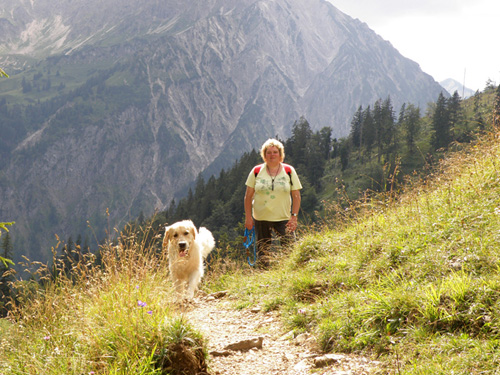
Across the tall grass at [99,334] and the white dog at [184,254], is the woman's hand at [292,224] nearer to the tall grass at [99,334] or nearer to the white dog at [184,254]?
the white dog at [184,254]

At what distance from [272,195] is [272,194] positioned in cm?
2

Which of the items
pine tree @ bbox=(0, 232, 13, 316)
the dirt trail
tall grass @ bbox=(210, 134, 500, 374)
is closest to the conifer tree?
pine tree @ bbox=(0, 232, 13, 316)

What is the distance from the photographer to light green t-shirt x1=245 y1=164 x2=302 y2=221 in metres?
7.75

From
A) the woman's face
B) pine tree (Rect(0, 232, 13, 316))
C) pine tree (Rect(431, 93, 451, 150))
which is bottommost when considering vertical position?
pine tree (Rect(0, 232, 13, 316))

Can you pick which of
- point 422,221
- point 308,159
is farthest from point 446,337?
point 308,159

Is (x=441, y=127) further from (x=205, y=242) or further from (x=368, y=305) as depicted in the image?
(x=368, y=305)

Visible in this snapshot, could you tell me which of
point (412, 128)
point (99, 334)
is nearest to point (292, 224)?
point (99, 334)

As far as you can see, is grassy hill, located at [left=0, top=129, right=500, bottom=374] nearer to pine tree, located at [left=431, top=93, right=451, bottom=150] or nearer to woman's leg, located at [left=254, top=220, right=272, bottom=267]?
woman's leg, located at [left=254, top=220, right=272, bottom=267]

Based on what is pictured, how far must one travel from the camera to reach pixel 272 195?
778 centimetres

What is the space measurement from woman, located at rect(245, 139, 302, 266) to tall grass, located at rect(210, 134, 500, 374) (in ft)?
3.13

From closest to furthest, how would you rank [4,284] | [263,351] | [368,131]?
[263,351] < [4,284] < [368,131]

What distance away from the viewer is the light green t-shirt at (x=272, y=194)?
25.4 ft

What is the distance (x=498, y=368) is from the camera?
2490 mm

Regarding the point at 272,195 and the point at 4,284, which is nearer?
the point at 4,284
